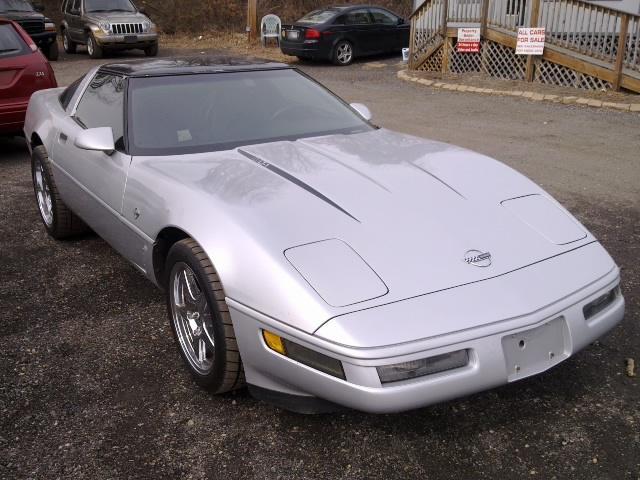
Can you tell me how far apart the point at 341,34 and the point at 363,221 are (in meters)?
14.6

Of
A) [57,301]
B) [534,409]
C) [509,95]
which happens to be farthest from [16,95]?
[509,95]

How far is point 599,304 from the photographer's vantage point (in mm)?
2744

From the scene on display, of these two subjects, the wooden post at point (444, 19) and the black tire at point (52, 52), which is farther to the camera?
the black tire at point (52, 52)

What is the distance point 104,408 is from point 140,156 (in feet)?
4.51

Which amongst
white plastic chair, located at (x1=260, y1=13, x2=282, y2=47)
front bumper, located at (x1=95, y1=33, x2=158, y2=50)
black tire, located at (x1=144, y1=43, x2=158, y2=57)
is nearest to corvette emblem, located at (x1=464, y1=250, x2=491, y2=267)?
front bumper, located at (x1=95, y1=33, x2=158, y2=50)

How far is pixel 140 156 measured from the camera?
3.54 meters

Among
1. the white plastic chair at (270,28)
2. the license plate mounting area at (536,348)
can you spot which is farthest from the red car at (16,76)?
the white plastic chair at (270,28)

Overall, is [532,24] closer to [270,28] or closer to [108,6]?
[270,28]

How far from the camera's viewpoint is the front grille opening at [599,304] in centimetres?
265

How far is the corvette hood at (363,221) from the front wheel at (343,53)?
530 inches

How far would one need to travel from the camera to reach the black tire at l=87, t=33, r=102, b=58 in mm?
17230

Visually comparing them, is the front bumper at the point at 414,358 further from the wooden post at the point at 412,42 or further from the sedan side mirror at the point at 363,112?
the wooden post at the point at 412,42

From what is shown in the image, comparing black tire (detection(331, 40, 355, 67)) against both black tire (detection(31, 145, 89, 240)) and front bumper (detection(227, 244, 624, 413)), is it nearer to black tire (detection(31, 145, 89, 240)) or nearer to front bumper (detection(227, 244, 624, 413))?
black tire (detection(31, 145, 89, 240))

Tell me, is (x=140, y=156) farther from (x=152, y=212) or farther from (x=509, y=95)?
(x=509, y=95)
